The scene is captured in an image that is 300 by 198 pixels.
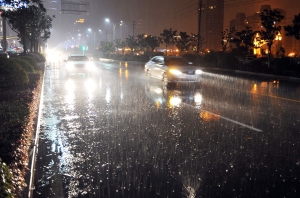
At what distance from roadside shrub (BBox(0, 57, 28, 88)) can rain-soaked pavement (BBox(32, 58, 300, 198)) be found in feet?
10.0

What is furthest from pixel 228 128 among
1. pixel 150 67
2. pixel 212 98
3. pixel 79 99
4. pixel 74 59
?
pixel 74 59

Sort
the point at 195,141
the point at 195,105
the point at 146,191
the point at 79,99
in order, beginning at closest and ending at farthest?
the point at 146,191
the point at 195,141
the point at 195,105
the point at 79,99

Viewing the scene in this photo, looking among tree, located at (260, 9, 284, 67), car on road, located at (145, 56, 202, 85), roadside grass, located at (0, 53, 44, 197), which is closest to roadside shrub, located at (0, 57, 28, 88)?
roadside grass, located at (0, 53, 44, 197)

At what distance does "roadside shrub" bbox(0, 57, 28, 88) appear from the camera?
15.1 metres

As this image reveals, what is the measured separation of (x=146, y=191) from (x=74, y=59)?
32.6 metres

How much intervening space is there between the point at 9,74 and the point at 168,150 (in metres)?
10.1

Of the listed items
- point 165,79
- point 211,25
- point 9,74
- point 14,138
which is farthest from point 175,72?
point 211,25

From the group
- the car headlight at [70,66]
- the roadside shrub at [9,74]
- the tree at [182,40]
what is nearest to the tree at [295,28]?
the car headlight at [70,66]

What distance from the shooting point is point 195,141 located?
819cm

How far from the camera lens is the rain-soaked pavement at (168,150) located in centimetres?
556

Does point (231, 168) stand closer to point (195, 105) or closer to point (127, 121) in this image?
point (127, 121)

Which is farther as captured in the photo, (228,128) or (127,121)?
(127,121)

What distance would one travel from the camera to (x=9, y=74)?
15352mm

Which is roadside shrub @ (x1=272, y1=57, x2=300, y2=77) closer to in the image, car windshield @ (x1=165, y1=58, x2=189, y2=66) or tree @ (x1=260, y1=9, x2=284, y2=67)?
tree @ (x1=260, y1=9, x2=284, y2=67)
